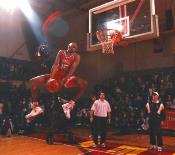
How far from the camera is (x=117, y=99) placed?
13859 mm

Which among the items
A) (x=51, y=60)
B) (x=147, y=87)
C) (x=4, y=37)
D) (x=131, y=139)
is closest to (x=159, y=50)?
(x=147, y=87)

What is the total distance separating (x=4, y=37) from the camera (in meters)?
17.2

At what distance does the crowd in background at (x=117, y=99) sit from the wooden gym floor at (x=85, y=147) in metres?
1.17

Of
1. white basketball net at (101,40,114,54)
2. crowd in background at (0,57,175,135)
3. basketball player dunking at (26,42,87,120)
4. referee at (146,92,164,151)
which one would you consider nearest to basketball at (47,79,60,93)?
basketball player dunking at (26,42,87,120)

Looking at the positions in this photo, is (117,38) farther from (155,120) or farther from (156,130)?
(156,130)

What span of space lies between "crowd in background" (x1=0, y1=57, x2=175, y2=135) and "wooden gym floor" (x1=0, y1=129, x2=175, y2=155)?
46.1 inches

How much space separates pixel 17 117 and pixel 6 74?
3.85m

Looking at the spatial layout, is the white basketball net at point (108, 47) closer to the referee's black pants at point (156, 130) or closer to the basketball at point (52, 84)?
the basketball at point (52, 84)

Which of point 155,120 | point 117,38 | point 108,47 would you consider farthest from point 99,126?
point 117,38

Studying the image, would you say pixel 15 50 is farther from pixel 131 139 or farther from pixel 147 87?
pixel 131 139

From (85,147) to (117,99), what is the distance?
5.03 metres

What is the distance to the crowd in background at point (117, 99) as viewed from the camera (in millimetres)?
12336

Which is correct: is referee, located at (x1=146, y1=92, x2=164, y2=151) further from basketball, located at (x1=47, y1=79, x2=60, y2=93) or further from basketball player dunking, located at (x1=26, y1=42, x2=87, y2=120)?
basketball, located at (x1=47, y1=79, x2=60, y2=93)

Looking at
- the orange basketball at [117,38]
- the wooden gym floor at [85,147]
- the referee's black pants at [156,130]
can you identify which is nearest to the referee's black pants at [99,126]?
the wooden gym floor at [85,147]
